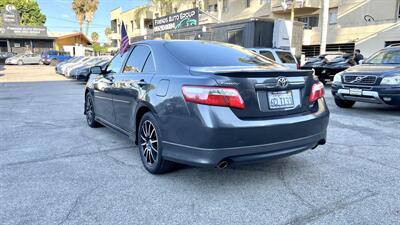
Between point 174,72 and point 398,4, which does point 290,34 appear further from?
point 174,72

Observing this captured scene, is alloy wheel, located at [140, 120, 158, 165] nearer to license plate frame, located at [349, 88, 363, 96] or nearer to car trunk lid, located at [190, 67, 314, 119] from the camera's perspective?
car trunk lid, located at [190, 67, 314, 119]

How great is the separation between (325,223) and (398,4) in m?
22.6

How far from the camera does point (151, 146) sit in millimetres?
3902

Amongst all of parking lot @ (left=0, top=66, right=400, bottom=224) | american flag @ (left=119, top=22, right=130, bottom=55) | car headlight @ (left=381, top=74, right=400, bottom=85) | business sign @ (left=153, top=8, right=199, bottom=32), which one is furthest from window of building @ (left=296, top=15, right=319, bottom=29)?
parking lot @ (left=0, top=66, right=400, bottom=224)

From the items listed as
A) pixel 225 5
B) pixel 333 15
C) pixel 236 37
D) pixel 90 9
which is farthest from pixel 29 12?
pixel 236 37

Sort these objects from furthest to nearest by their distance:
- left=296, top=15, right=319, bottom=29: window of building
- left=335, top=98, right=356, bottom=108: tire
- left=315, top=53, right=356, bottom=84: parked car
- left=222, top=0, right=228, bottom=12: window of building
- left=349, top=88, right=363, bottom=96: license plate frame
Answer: left=222, top=0, right=228, bottom=12: window of building < left=296, top=15, right=319, bottom=29: window of building < left=315, top=53, right=356, bottom=84: parked car < left=335, top=98, right=356, bottom=108: tire < left=349, top=88, right=363, bottom=96: license plate frame

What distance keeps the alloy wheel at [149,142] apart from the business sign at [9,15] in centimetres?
4976

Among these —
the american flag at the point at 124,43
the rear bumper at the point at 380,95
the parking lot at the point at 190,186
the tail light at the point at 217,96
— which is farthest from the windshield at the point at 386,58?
the tail light at the point at 217,96

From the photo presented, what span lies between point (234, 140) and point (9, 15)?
5374 centimetres

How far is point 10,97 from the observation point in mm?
11125

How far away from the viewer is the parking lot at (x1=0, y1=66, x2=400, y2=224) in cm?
296

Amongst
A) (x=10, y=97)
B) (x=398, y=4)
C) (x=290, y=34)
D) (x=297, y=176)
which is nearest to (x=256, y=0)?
(x=398, y=4)

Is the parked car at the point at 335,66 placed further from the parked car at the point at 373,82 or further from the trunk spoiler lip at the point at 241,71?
the trunk spoiler lip at the point at 241,71

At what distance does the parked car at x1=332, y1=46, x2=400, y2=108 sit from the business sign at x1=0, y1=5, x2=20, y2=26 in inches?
1915
